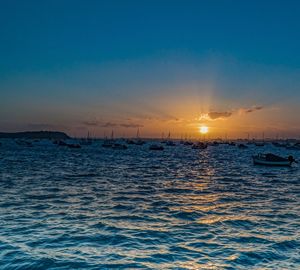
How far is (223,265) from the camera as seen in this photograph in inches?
438

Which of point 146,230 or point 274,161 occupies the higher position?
point 274,161

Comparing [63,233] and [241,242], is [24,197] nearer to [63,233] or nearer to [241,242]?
[63,233]

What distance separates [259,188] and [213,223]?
1682 centimetres

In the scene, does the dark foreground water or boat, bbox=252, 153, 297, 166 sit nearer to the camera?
the dark foreground water

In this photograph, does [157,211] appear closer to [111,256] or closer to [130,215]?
[130,215]

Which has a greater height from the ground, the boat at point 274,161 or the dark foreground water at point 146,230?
the boat at point 274,161

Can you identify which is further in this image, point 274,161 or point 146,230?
point 274,161

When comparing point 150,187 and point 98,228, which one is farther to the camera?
point 150,187

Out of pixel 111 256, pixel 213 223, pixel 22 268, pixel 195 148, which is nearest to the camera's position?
pixel 22 268

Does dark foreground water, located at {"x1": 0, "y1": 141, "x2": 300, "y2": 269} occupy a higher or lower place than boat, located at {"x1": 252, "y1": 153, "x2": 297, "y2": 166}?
lower

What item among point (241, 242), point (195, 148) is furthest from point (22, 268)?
point (195, 148)

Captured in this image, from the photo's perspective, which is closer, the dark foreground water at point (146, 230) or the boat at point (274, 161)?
the dark foreground water at point (146, 230)

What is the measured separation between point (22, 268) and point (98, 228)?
17.8 feet

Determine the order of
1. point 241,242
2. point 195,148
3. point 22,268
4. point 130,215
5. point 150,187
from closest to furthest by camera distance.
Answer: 1. point 22,268
2. point 241,242
3. point 130,215
4. point 150,187
5. point 195,148
